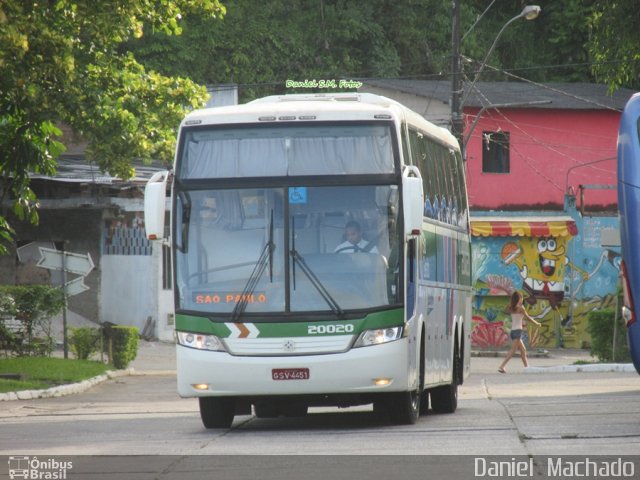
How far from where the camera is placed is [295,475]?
434 inches

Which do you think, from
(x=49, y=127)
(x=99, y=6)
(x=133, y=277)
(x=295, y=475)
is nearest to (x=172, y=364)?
(x=133, y=277)

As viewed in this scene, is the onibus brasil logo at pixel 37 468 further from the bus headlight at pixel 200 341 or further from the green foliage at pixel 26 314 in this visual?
the green foliage at pixel 26 314

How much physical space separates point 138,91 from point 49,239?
43.3 feet

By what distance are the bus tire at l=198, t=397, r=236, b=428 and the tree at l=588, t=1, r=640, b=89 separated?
30.2 feet

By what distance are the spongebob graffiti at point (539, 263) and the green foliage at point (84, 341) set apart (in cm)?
1931

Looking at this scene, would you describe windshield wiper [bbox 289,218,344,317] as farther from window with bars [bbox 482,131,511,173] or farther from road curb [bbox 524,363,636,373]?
window with bars [bbox 482,131,511,173]

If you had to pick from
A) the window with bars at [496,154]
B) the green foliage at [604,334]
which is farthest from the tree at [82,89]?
the window with bars at [496,154]

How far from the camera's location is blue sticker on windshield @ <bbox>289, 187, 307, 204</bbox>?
15.4 m

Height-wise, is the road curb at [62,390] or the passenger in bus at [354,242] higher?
the passenger in bus at [354,242]

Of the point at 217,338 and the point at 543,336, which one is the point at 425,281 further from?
the point at 543,336

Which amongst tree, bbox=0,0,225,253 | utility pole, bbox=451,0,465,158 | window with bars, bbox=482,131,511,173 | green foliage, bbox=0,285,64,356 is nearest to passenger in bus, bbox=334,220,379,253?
tree, bbox=0,0,225,253

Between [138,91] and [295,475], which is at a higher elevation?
[138,91]

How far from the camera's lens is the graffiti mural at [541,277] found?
47.9 metres

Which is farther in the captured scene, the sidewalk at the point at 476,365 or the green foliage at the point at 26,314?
the green foliage at the point at 26,314
